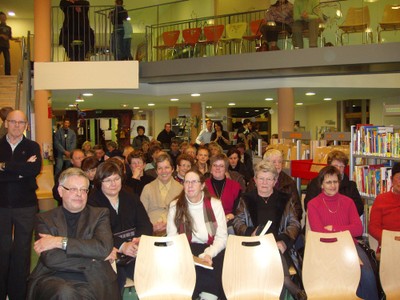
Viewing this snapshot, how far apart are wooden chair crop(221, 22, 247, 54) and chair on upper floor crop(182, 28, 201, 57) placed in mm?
629

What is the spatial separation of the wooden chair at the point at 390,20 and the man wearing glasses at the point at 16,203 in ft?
26.1

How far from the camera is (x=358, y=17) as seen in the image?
408 inches

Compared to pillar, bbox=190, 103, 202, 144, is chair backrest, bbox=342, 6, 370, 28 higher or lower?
higher

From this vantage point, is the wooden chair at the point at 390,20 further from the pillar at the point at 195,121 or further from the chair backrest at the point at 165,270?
the pillar at the point at 195,121

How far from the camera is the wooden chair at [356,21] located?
10211 mm

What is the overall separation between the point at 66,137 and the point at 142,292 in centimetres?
931

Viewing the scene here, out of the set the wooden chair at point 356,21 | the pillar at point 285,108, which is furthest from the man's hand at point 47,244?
the pillar at point 285,108

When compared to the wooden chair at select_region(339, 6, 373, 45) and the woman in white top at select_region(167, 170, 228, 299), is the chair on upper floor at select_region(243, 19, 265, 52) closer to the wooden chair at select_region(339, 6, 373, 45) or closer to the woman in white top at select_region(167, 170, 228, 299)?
the wooden chair at select_region(339, 6, 373, 45)

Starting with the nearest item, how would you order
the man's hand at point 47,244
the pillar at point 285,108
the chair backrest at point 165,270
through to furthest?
the man's hand at point 47,244, the chair backrest at point 165,270, the pillar at point 285,108

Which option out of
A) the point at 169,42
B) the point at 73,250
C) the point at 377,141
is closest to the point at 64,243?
the point at 73,250

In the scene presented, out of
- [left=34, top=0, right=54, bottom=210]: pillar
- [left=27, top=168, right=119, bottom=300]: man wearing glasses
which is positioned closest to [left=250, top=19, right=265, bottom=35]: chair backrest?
[left=34, top=0, right=54, bottom=210]: pillar

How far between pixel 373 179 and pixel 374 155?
0.30 meters

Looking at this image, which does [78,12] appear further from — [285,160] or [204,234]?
[204,234]

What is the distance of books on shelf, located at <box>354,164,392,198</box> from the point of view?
6.00 m
